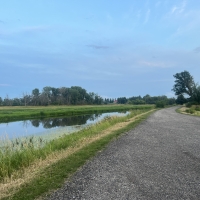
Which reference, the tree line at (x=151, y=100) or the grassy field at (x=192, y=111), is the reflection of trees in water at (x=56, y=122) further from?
the tree line at (x=151, y=100)

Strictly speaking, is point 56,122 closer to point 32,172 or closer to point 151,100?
point 32,172

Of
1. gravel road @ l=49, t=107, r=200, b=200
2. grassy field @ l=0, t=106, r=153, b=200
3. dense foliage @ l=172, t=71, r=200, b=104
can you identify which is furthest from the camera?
dense foliage @ l=172, t=71, r=200, b=104

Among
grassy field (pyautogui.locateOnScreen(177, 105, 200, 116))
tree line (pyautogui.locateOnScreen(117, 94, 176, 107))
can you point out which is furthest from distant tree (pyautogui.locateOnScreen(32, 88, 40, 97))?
grassy field (pyautogui.locateOnScreen(177, 105, 200, 116))

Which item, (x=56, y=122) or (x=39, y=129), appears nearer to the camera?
(x=39, y=129)

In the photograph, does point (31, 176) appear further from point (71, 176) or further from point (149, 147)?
point (149, 147)

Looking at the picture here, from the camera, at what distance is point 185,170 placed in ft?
21.6

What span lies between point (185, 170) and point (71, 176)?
3.50m

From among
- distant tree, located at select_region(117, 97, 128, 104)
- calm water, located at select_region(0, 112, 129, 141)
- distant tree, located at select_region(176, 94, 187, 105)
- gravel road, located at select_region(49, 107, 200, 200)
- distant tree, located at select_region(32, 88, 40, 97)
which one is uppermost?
distant tree, located at select_region(32, 88, 40, 97)

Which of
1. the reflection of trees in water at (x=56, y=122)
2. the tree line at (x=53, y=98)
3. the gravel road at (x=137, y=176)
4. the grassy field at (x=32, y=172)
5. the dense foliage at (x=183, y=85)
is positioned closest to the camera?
the gravel road at (x=137, y=176)

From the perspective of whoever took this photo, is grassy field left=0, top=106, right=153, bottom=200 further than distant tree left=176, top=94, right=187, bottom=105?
No

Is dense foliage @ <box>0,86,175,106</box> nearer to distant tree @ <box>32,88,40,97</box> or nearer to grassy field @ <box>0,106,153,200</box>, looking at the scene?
distant tree @ <box>32,88,40,97</box>

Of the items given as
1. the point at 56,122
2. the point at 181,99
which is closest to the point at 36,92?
the point at 181,99

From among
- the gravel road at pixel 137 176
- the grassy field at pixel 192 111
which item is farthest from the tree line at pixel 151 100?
the gravel road at pixel 137 176

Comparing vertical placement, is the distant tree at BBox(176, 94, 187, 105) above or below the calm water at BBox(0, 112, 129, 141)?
above
